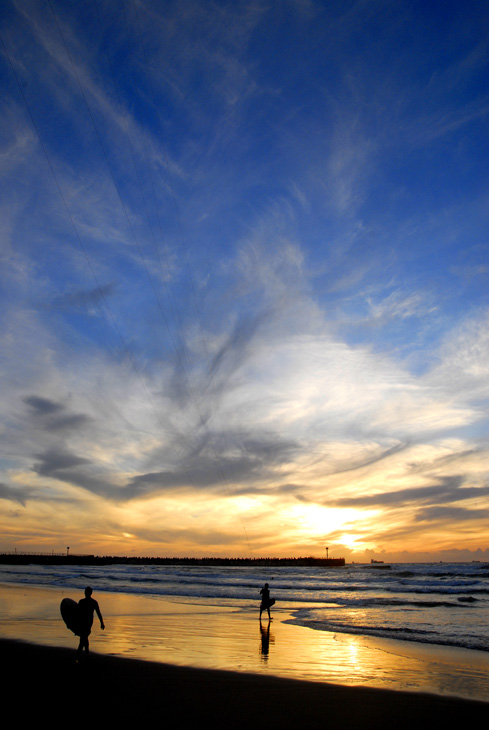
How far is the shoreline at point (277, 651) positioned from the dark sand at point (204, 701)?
742 mm

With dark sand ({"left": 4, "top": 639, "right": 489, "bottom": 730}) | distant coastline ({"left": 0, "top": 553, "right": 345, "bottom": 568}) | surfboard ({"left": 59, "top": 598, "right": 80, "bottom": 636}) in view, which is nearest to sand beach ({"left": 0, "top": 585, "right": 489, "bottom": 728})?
dark sand ({"left": 4, "top": 639, "right": 489, "bottom": 730})

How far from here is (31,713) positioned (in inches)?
330

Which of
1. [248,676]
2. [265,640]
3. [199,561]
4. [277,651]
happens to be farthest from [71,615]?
[199,561]

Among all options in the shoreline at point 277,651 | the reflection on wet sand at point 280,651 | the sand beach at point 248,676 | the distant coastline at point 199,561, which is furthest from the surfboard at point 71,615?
the distant coastline at point 199,561

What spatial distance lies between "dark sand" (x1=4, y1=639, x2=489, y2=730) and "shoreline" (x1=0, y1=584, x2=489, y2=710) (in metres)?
0.74

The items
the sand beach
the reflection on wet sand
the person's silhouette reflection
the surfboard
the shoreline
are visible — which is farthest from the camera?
the person's silhouette reflection

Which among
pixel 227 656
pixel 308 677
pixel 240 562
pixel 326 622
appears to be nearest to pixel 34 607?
pixel 326 622

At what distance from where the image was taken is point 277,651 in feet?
48.7

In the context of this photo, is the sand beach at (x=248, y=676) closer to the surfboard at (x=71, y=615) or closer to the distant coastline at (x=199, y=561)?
the surfboard at (x=71, y=615)

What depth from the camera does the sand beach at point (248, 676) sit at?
8.84m

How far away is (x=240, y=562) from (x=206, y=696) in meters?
164

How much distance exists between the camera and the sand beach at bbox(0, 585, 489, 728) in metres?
8.84

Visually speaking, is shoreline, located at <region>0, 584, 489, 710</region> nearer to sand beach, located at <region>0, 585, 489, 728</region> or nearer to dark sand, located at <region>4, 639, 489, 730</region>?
sand beach, located at <region>0, 585, 489, 728</region>

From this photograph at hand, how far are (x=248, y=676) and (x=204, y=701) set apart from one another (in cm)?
234
